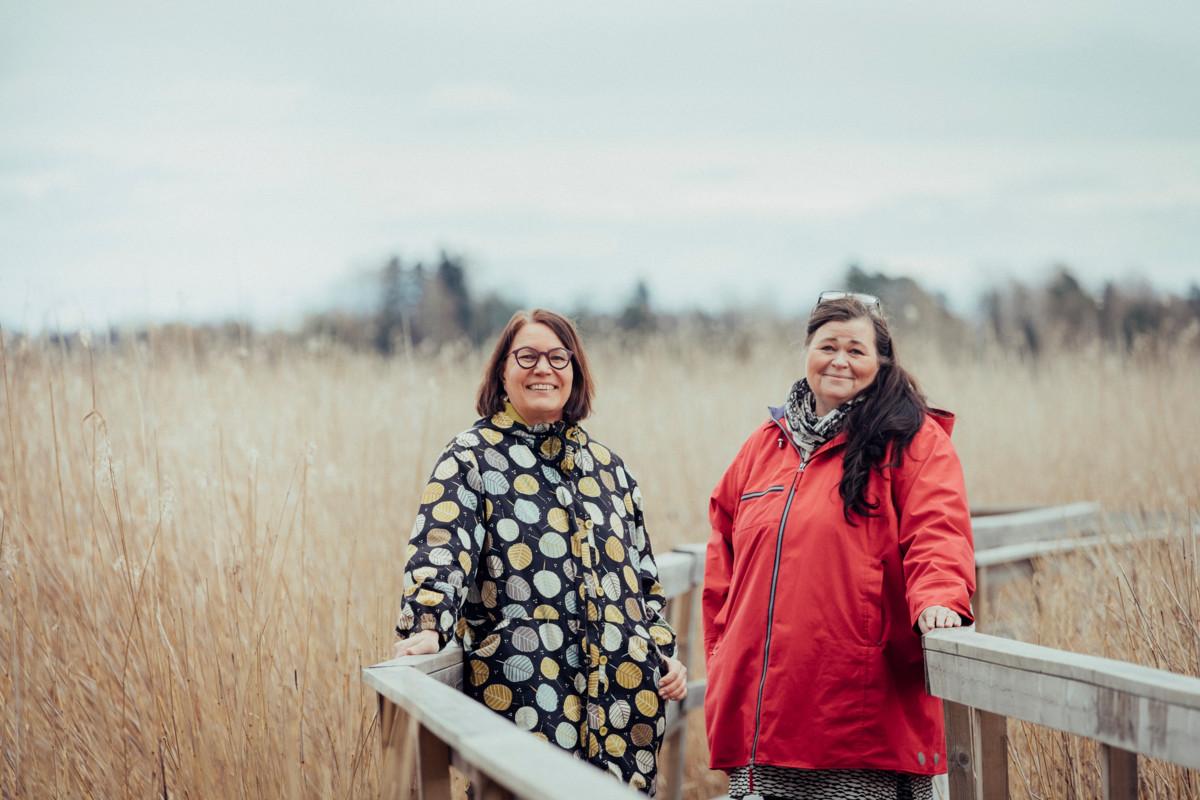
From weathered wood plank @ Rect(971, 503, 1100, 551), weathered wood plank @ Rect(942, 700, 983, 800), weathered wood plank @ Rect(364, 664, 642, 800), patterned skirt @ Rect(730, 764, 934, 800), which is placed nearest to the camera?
weathered wood plank @ Rect(364, 664, 642, 800)

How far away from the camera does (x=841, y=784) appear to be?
2.58m

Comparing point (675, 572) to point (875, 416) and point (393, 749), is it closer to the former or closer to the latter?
point (875, 416)

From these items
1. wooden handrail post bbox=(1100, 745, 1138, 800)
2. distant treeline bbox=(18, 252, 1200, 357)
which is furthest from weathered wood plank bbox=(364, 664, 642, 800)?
distant treeline bbox=(18, 252, 1200, 357)

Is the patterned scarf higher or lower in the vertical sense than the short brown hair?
lower

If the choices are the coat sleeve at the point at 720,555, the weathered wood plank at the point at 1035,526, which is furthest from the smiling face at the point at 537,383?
the weathered wood plank at the point at 1035,526

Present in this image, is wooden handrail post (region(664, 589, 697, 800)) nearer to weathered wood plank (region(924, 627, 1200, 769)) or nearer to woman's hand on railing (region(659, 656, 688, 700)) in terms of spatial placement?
woman's hand on railing (region(659, 656, 688, 700))

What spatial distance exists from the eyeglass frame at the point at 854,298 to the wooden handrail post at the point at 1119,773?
4.13 ft

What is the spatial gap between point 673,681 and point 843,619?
47 centimetres

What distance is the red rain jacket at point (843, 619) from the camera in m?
2.51

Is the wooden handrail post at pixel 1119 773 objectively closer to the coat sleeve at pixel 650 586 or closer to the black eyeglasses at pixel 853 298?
the coat sleeve at pixel 650 586

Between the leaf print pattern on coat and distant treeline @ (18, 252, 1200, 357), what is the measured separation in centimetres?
550

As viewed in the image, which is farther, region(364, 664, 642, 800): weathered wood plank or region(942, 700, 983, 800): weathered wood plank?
region(942, 700, 983, 800): weathered wood plank

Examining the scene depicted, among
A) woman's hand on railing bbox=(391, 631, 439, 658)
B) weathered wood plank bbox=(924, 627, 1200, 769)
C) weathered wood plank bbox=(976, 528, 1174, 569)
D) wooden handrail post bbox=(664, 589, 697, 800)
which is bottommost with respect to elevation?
wooden handrail post bbox=(664, 589, 697, 800)

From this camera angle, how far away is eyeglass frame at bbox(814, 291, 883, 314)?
2842mm
